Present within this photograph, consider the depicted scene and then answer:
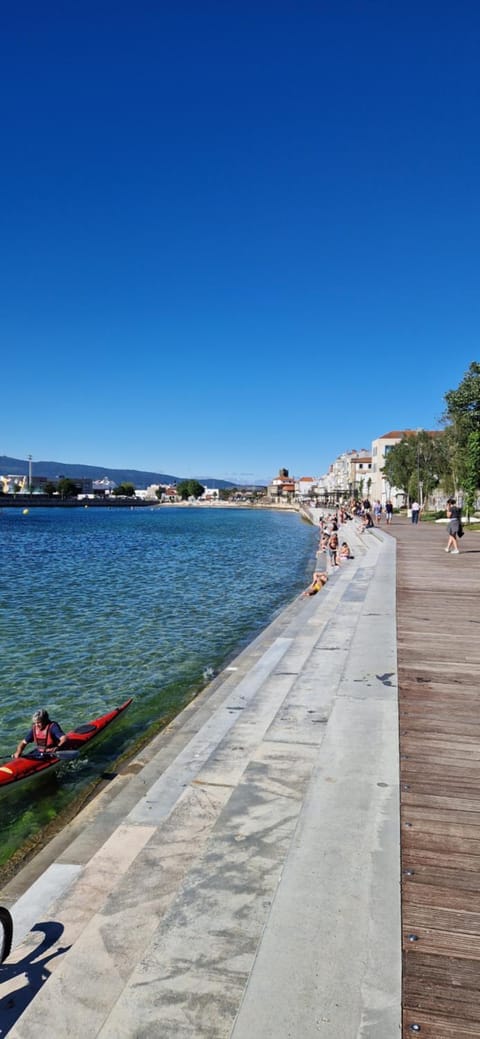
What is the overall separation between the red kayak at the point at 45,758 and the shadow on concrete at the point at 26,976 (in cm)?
440

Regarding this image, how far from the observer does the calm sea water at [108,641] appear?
373 inches

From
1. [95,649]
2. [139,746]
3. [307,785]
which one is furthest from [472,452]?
[307,785]

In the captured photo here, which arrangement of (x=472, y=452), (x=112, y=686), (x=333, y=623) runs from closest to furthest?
(x=333, y=623)
(x=112, y=686)
(x=472, y=452)

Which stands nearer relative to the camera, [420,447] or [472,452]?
[472,452]

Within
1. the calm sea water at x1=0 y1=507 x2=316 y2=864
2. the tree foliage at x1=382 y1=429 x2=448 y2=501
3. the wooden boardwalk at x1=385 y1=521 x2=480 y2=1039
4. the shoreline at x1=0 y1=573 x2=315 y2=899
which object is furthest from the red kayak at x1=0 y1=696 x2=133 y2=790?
the tree foliage at x1=382 y1=429 x2=448 y2=501

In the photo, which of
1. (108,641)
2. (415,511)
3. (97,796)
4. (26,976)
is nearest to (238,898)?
(26,976)

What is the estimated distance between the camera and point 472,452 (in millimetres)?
37156

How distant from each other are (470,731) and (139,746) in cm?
548

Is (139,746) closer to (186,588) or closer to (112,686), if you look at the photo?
(112,686)

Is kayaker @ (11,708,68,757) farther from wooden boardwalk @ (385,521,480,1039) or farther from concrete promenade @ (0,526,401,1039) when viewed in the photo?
wooden boardwalk @ (385,521,480,1039)

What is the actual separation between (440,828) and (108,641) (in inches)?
530

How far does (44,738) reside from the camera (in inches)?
353

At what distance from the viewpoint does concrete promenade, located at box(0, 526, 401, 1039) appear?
2.93 meters

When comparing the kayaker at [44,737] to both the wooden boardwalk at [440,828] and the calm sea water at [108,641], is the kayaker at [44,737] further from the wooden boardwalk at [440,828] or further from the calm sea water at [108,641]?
the wooden boardwalk at [440,828]
